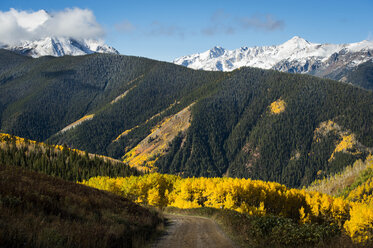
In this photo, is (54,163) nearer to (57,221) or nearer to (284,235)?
(57,221)

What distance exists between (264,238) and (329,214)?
16962 centimetres

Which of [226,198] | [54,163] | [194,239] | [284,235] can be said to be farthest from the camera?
[54,163]

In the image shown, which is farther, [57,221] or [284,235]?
[284,235]

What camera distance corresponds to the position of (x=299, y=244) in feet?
66.9

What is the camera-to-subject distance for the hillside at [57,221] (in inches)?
551

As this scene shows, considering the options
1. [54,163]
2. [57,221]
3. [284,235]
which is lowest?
[54,163]

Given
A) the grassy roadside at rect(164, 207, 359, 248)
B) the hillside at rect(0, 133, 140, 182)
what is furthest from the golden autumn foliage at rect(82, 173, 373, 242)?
the grassy roadside at rect(164, 207, 359, 248)

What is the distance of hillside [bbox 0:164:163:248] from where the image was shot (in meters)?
14.0

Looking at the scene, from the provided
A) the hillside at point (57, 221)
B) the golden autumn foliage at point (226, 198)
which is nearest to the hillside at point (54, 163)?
the golden autumn foliage at point (226, 198)

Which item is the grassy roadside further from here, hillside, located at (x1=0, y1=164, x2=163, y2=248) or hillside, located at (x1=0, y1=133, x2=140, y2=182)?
hillside, located at (x1=0, y1=133, x2=140, y2=182)

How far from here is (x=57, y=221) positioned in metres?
17.6

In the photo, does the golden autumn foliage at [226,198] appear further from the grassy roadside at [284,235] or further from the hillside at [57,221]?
the hillside at [57,221]

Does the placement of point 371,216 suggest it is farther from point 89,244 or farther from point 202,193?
point 89,244

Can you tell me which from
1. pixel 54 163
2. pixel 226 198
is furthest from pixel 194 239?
pixel 54 163
